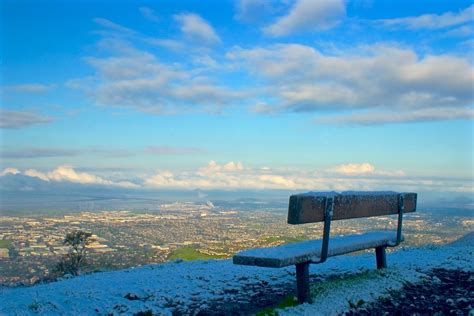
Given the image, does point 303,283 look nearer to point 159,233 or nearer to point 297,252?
point 297,252

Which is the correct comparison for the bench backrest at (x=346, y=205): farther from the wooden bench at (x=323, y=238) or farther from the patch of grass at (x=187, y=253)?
the patch of grass at (x=187, y=253)

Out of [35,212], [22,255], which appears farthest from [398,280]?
[35,212]

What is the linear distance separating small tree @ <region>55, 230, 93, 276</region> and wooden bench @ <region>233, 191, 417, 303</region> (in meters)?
7.73

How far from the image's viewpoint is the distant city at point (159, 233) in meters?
20.0

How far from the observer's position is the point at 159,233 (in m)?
32.5

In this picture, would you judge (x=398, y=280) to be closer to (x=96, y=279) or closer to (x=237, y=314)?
(x=237, y=314)

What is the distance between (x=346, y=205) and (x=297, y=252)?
1.26 meters

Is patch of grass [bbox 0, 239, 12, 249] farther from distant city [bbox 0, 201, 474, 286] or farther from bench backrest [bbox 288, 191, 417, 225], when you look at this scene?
bench backrest [bbox 288, 191, 417, 225]

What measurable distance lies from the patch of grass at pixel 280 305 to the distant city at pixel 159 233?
8.60m

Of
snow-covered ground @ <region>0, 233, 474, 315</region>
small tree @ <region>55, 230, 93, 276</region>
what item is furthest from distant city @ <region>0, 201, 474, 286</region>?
snow-covered ground @ <region>0, 233, 474, 315</region>

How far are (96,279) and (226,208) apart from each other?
4191 cm

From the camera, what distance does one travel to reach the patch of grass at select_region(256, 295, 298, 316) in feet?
21.2

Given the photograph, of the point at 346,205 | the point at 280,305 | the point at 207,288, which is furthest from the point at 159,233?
the point at 280,305

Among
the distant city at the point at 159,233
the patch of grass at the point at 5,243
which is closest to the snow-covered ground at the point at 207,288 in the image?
the distant city at the point at 159,233
